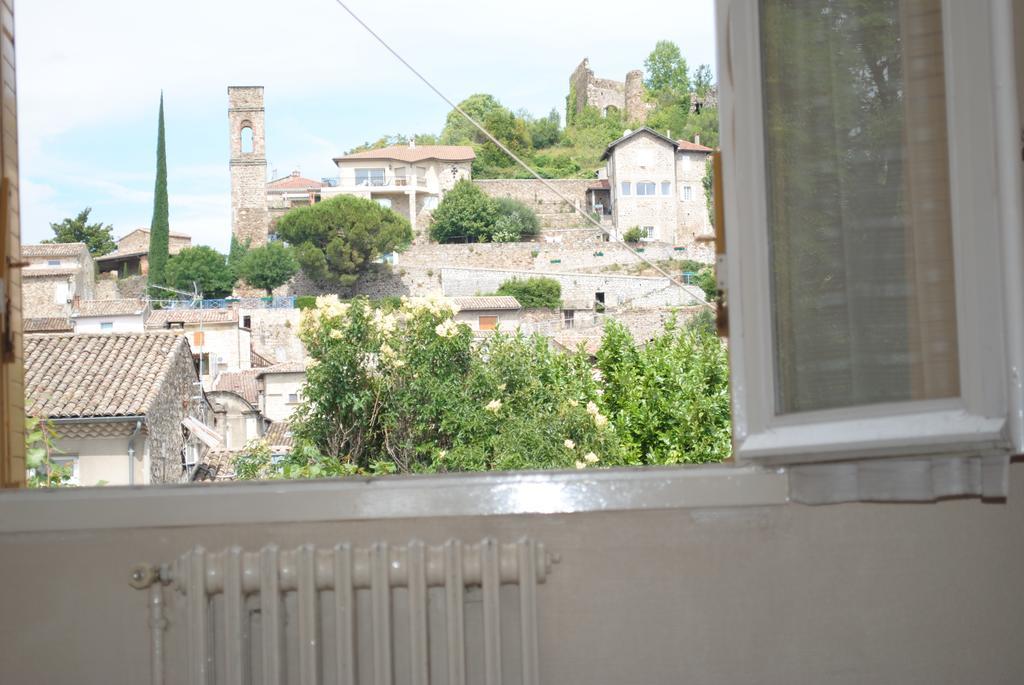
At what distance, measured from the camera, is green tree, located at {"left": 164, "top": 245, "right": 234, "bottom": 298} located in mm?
25719

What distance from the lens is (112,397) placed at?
8414 millimetres

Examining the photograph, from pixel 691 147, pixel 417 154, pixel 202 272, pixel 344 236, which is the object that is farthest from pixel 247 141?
pixel 691 147

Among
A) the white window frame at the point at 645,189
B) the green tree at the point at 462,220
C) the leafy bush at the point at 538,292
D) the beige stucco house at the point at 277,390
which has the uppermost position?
the white window frame at the point at 645,189

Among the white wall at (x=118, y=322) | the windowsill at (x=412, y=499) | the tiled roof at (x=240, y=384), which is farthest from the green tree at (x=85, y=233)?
the windowsill at (x=412, y=499)

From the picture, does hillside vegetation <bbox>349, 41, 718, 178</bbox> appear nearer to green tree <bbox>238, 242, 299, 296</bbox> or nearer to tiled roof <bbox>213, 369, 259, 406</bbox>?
green tree <bbox>238, 242, 299, 296</bbox>

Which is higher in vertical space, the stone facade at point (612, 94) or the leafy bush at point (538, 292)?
the stone facade at point (612, 94)

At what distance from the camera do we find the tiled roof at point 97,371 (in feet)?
26.9

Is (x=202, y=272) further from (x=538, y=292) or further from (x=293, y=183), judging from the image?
(x=293, y=183)

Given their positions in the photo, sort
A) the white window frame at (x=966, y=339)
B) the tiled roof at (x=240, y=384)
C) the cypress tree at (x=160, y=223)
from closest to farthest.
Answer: the white window frame at (x=966, y=339) → the tiled roof at (x=240, y=384) → the cypress tree at (x=160, y=223)

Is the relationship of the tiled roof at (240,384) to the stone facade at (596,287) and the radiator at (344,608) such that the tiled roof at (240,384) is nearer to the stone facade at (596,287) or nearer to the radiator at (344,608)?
the stone facade at (596,287)

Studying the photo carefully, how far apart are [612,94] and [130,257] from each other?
893 inches

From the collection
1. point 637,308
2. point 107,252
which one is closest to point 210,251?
point 107,252

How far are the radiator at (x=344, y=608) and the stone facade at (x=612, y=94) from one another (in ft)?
130

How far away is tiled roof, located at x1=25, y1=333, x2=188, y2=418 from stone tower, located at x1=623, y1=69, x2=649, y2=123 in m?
32.6
